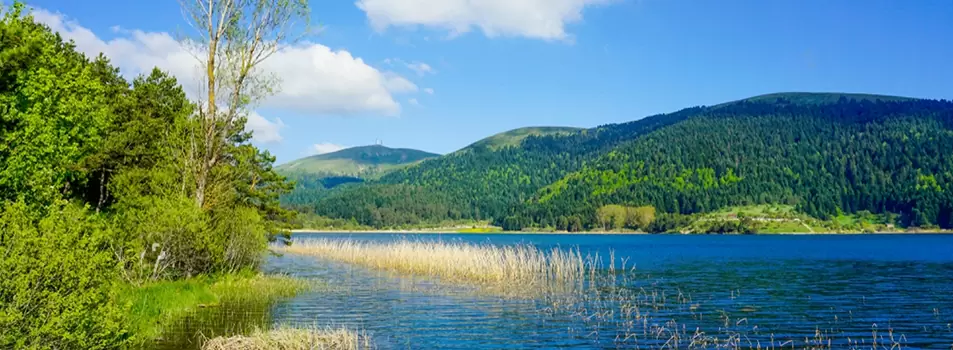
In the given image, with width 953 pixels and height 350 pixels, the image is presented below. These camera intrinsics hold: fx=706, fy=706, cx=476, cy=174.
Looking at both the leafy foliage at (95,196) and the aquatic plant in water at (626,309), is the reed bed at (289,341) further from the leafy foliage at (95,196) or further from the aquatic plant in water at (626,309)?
the aquatic plant in water at (626,309)

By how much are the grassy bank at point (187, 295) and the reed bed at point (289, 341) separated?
2.02 meters

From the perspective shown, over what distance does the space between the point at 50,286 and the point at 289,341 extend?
648 centimetres

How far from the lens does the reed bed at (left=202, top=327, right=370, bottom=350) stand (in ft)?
56.4

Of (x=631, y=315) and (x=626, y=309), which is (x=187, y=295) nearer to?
(x=631, y=315)

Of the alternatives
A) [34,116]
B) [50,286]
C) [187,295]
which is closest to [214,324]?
[187,295]

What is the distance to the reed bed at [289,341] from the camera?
17203 mm

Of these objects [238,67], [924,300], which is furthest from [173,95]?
[924,300]

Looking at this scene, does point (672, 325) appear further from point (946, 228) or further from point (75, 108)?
point (946, 228)

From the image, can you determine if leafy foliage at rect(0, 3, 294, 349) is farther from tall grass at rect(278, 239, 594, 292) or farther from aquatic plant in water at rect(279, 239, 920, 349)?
aquatic plant in water at rect(279, 239, 920, 349)

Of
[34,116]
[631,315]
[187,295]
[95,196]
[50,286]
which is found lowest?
[631,315]

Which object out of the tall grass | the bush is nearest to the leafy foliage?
the bush

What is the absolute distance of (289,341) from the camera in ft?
57.5

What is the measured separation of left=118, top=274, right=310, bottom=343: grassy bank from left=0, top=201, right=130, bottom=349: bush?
4.83 feet

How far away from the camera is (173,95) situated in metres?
42.8
